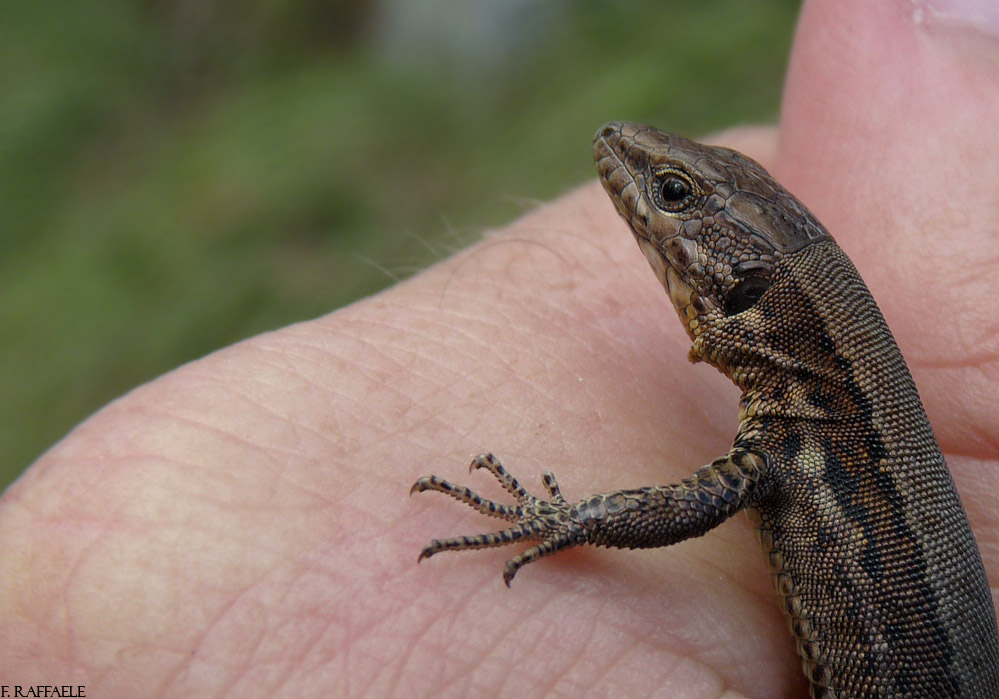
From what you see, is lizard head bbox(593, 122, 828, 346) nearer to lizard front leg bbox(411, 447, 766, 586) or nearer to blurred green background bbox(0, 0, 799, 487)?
lizard front leg bbox(411, 447, 766, 586)

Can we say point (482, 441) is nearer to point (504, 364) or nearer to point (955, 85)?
point (504, 364)

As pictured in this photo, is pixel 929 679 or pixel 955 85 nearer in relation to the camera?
pixel 929 679

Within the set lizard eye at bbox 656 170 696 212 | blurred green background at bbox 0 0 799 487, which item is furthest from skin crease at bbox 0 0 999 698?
blurred green background at bbox 0 0 799 487

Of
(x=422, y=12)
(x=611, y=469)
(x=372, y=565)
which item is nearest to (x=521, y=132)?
(x=422, y=12)

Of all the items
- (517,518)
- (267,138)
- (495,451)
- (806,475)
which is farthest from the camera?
(267,138)

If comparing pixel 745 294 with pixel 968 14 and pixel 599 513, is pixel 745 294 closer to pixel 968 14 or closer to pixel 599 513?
pixel 599 513

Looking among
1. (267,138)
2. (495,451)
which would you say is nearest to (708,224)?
(495,451)

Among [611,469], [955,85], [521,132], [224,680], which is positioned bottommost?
[224,680]
